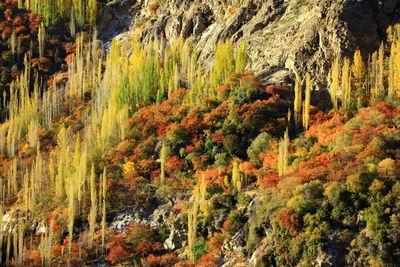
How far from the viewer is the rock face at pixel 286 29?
56594 millimetres

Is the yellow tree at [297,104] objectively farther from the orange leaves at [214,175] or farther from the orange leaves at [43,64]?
the orange leaves at [43,64]

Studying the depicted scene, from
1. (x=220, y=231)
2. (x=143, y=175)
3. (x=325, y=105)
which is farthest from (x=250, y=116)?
(x=220, y=231)

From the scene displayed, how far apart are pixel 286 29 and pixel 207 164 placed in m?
18.1

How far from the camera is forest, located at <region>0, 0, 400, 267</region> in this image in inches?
1505

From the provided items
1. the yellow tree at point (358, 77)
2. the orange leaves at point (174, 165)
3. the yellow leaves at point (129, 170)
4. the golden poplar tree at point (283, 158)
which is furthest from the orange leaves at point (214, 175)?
the yellow tree at point (358, 77)

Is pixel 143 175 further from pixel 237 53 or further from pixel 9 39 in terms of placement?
pixel 9 39

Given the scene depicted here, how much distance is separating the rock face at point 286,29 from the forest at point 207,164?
56.1 inches

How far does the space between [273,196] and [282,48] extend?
76.2 ft

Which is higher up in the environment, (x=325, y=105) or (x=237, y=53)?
(x=237, y=53)

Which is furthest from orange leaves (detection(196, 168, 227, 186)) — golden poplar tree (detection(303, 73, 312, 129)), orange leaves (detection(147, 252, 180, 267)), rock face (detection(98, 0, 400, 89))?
rock face (detection(98, 0, 400, 89))

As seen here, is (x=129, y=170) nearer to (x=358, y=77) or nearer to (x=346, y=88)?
(x=346, y=88)

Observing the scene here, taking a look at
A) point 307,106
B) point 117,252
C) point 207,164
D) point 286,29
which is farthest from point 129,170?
point 286,29

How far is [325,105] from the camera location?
5456 cm

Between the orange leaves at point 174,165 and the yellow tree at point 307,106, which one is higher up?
the yellow tree at point 307,106
